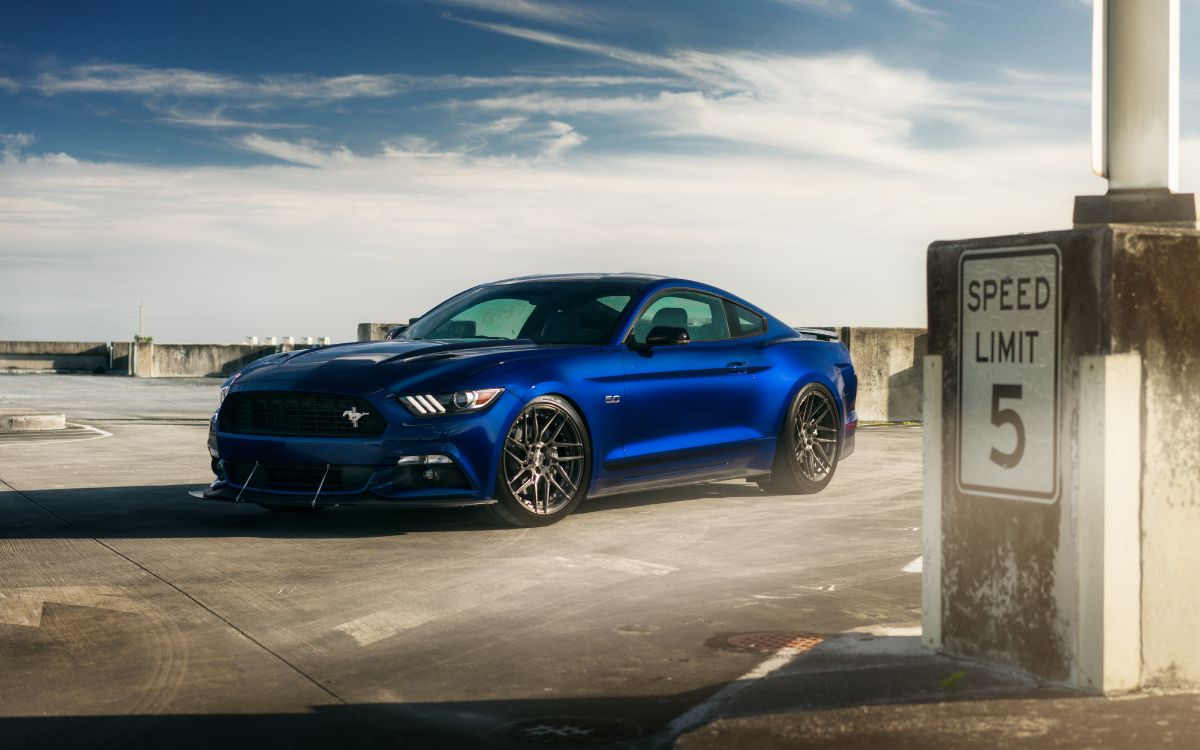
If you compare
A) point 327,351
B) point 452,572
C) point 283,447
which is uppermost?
point 327,351

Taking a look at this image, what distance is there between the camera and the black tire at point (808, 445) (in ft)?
33.8

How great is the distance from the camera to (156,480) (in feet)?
36.4

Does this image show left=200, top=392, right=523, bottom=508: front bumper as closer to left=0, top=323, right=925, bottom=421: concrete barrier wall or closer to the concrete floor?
the concrete floor

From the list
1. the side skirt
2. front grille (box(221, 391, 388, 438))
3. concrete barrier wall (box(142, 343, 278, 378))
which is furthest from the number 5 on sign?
concrete barrier wall (box(142, 343, 278, 378))

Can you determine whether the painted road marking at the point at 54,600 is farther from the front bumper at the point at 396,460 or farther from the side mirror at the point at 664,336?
the side mirror at the point at 664,336

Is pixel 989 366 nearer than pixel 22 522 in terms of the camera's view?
Yes

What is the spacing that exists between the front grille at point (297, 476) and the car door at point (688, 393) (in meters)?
1.80

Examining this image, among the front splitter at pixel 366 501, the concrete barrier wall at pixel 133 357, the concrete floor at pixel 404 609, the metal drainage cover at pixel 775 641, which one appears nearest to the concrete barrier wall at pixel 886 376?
the concrete floor at pixel 404 609

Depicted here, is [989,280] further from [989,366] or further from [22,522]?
[22,522]

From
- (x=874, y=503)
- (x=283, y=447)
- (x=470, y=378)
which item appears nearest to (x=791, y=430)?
(x=874, y=503)

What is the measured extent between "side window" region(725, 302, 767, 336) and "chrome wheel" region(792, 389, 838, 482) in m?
0.61

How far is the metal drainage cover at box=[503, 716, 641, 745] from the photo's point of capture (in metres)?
4.25

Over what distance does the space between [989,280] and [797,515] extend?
15.4ft

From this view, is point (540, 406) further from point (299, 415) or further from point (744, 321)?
point (744, 321)
